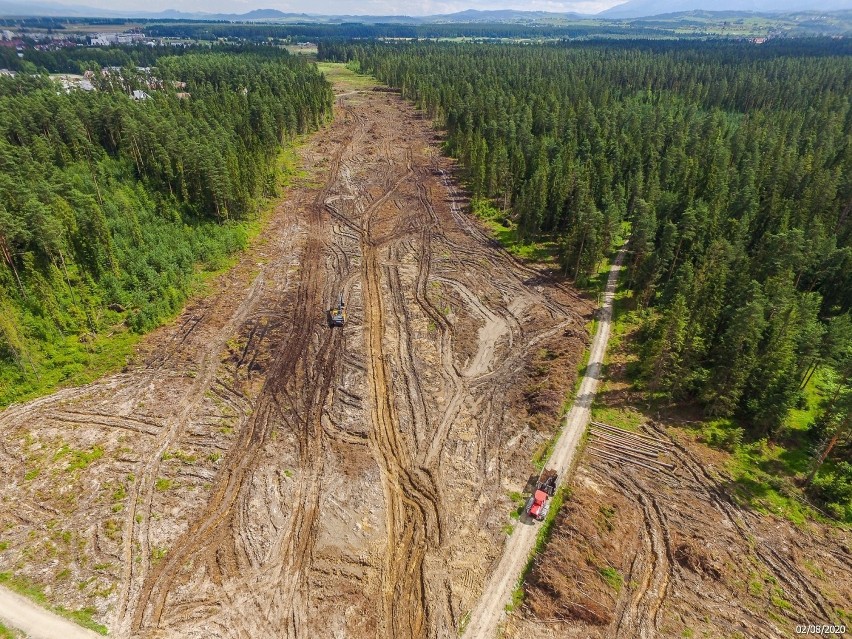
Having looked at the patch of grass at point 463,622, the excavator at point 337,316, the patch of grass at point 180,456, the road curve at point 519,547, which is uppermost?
the excavator at point 337,316

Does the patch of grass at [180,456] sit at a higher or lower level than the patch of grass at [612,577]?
higher

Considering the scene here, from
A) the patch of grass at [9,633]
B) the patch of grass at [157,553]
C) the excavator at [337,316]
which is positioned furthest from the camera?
the excavator at [337,316]

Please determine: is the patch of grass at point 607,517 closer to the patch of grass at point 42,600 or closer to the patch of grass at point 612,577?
the patch of grass at point 612,577

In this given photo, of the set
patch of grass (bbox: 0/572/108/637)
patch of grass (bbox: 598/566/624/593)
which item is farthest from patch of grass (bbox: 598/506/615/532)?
patch of grass (bbox: 0/572/108/637)

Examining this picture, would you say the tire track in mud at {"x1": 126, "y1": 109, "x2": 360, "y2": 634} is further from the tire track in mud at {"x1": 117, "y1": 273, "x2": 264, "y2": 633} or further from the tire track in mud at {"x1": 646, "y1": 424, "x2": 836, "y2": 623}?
the tire track in mud at {"x1": 646, "y1": 424, "x2": 836, "y2": 623}

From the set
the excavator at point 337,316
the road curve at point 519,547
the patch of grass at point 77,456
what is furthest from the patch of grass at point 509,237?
the patch of grass at point 77,456

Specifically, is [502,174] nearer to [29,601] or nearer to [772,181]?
[772,181]
